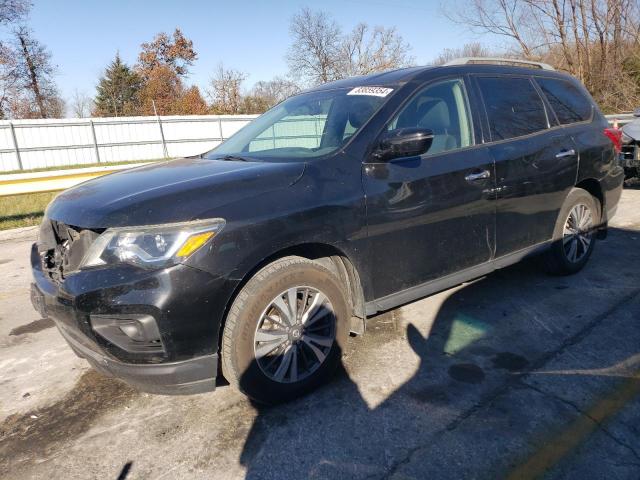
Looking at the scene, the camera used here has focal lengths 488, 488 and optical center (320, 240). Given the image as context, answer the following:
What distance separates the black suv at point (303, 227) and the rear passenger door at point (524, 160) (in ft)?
0.05

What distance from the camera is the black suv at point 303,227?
92.7 inches

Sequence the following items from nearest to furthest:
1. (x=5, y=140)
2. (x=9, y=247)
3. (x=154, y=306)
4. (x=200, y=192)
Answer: (x=154, y=306) < (x=200, y=192) < (x=9, y=247) < (x=5, y=140)

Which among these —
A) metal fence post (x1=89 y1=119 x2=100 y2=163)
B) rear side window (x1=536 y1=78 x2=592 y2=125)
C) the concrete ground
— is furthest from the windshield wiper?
metal fence post (x1=89 y1=119 x2=100 y2=163)

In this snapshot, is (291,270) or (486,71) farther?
(486,71)

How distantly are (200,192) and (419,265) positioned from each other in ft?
4.96

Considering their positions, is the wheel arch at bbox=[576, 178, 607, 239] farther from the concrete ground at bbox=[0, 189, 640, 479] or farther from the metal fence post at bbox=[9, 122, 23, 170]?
the metal fence post at bbox=[9, 122, 23, 170]

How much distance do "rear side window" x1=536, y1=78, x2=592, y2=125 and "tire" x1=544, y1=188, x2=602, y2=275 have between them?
68cm

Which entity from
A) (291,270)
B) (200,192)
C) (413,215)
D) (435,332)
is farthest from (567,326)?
(200,192)

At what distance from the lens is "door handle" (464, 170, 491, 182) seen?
3385 mm

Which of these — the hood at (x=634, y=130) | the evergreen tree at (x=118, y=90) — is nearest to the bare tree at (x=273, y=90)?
the evergreen tree at (x=118, y=90)

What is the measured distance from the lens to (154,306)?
2273 mm

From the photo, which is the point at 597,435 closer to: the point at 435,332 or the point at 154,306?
the point at 435,332

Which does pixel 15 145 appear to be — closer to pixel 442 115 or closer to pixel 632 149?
pixel 632 149

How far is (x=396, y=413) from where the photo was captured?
2635 millimetres
